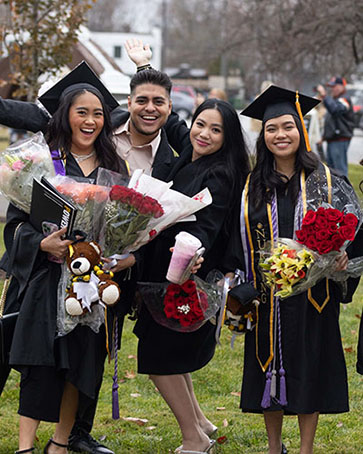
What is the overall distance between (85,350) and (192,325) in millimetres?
577

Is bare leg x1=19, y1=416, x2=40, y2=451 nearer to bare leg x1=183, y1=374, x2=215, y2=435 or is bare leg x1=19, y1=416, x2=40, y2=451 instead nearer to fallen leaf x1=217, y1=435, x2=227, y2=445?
bare leg x1=183, y1=374, x2=215, y2=435

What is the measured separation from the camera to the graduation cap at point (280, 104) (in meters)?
4.45

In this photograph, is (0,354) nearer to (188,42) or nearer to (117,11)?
(188,42)

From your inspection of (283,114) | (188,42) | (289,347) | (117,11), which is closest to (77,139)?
(283,114)

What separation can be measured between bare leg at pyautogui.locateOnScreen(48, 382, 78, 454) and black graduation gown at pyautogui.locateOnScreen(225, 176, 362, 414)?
0.96 metres

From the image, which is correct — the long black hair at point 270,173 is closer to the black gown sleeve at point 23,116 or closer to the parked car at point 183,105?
the black gown sleeve at point 23,116

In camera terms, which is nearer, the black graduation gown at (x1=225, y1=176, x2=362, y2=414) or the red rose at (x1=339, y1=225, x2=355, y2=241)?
the red rose at (x1=339, y1=225, x2=355, y2=241)

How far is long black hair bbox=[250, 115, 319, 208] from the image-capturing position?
437cm

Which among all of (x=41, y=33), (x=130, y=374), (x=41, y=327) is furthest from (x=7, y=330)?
(x=41, y=33)

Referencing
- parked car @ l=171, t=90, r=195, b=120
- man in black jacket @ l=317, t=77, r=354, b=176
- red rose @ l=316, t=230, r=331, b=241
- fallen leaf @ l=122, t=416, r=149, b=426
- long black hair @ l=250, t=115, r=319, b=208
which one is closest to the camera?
red rose @ l=316, t=230, r=331, b=241

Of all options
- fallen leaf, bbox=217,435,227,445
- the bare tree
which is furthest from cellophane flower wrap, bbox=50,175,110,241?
the bare tree

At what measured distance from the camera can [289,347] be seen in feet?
14.2

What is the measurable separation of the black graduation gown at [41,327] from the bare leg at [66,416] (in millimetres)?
172

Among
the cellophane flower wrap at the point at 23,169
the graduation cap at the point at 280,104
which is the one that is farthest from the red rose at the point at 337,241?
the cellophane flower wrap at the point at 23,169
